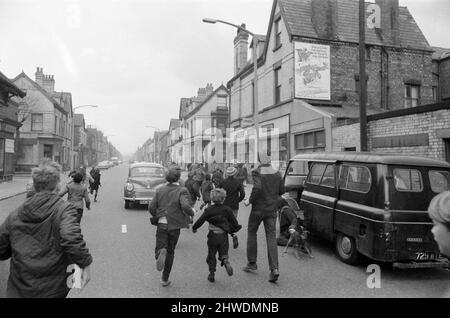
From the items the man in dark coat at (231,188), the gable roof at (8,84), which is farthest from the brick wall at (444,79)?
the gable roof at (8,84)

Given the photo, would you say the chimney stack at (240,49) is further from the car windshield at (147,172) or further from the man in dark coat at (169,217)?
the man in dark coat at (169,217)

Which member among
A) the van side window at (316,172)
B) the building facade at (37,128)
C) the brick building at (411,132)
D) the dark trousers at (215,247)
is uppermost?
the building facade at (37,128)

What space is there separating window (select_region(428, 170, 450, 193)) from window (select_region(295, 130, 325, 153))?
37.8ft

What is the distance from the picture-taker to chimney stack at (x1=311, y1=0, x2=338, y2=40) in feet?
69.2

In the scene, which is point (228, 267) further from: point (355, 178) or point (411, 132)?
point (411, 132)

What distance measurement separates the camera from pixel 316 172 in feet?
26.7

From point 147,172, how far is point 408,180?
10.8m

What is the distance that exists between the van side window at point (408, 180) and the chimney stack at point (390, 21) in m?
18.3

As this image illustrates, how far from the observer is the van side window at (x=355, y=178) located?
6348 millimetres

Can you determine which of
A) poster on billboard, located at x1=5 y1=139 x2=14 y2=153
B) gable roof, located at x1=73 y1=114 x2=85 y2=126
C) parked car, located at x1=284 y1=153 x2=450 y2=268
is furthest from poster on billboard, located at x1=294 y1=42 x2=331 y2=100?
gable roof, located at x1=73 y1=114 x2=85 y2=126

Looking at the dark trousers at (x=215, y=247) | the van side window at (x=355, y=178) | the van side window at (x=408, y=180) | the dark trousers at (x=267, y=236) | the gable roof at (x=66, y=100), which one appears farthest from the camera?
the gable roof at (x=66, y=100)

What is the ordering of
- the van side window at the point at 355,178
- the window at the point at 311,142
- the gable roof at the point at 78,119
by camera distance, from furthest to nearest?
the gable roof at the point at 78,119
the window at the point at 311,142
the van side window at the point at 355,178

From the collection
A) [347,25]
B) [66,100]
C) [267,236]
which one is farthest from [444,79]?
[66,100]
